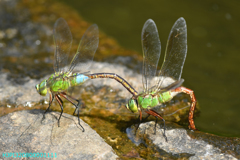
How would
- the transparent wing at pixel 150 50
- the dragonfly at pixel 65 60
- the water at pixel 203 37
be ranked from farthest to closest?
the water at pixel 203 37
the dragonfly at pixel 65 60
the transparent wing at pixel 150 50

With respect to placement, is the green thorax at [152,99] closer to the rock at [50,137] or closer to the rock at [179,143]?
the rock at [179,143]

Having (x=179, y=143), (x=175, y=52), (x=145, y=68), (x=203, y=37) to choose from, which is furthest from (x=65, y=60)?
(x=203, y=37)

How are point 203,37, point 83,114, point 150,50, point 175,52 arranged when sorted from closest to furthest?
1. point 175,52
2. point 150,50
3. point 83,114
4. point 203,37

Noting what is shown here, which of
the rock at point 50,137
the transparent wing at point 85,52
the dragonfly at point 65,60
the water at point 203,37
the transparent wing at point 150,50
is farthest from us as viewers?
the water at point 203,37

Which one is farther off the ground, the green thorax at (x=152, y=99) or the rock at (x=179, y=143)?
the green thorax at (x=152, y=99)

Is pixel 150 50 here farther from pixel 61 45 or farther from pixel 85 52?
pixel 61 45

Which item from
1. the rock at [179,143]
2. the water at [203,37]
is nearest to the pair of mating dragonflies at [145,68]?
the rock at [179,143]

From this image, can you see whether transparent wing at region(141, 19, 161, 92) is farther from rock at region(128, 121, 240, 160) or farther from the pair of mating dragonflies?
rock at region(128, 121, 240, 160)

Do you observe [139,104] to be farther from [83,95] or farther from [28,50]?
[28,50]
